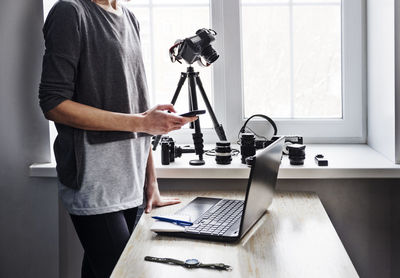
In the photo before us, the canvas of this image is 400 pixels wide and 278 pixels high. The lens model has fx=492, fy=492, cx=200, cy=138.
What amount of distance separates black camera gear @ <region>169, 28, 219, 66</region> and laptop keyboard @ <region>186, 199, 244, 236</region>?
2.33 feet

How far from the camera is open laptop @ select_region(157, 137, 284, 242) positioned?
55.1 inches

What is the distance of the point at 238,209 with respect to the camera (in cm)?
170

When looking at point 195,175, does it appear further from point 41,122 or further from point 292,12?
point 292,12

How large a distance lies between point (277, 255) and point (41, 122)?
138 cm

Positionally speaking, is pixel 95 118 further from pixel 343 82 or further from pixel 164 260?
pixel 343 82

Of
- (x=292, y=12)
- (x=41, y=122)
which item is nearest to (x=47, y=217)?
(x=41, y=122)

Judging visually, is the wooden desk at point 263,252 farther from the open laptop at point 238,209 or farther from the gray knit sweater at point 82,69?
the gray knit sweater at point 82,69

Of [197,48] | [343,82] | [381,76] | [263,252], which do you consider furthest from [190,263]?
[343,82]

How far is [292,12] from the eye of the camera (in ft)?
8.38

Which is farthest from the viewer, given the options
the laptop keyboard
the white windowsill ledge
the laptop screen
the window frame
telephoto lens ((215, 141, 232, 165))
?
the window frame

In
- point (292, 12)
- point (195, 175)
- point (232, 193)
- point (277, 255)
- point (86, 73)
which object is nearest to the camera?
point (277, 255)

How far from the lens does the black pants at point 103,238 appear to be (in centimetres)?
160

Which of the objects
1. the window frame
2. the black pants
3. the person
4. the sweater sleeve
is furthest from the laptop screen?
the window frame

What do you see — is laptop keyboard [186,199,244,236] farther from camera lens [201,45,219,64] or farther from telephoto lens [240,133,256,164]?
camera lens [201,45,219,64]
